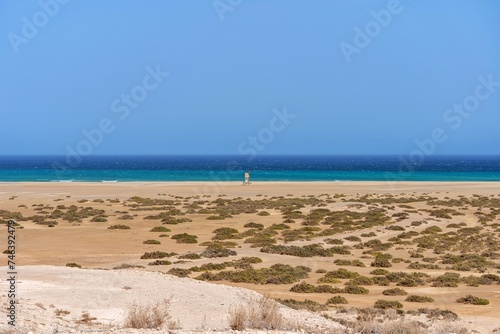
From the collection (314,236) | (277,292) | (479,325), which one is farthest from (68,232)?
(479,325)

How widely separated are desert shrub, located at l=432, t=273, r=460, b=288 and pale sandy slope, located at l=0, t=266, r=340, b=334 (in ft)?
25.0

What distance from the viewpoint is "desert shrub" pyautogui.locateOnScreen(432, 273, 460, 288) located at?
20366mm

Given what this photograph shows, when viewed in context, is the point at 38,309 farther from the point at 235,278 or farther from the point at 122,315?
the point at 235,278

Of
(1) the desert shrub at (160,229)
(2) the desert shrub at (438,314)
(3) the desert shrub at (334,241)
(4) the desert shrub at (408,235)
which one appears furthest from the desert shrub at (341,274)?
(1) the desert shrub at (160,229)

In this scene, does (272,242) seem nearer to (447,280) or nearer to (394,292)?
(447,280)

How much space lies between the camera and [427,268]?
2402cm

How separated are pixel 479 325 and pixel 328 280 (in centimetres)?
699

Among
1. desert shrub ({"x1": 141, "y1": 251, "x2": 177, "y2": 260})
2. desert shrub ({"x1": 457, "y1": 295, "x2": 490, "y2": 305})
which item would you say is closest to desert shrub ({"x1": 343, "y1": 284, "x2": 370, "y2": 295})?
desert shrub ({"x1": 457, "y1": 295, "x2": 490, "y2": 305})

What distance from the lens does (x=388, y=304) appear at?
16750 millimetres

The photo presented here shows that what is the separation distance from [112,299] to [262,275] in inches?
317

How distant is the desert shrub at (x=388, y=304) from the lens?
1653 centimetres

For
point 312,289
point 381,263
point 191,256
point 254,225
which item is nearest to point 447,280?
point 381,263

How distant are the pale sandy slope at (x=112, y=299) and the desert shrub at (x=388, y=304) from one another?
3.02 m

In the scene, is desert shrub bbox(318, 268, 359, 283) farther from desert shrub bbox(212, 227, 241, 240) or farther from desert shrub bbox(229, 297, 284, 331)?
desert shrub bbox(212, 227, 241, 240)
